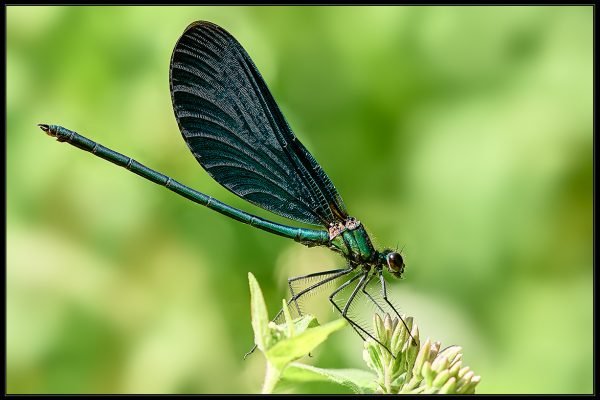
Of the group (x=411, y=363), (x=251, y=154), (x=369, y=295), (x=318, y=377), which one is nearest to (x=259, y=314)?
(x=318, y=377)

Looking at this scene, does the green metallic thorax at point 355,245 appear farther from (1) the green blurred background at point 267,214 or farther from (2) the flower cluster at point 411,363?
(1) the green blurred background at point 267,214

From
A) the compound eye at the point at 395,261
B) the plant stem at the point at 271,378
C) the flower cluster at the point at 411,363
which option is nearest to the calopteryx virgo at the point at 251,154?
the compound eye at the point at 395,261

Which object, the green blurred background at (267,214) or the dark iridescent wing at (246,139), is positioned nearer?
the dark iridescent wing at (246,139)

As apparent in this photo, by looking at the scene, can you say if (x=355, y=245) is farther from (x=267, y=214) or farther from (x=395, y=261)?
(x=267, y=214)

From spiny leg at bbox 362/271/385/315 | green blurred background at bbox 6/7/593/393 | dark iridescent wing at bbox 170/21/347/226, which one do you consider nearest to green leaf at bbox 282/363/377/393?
spiny leg at bbox 362/271/385/315

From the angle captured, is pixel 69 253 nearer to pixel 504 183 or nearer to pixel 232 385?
pixel 232 385

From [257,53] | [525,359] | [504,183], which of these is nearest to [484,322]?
[525,359]

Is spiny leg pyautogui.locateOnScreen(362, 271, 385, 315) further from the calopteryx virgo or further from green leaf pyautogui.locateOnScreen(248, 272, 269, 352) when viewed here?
green leaf pyautogui.locateOnScreen(248, 272, 269, 352)
